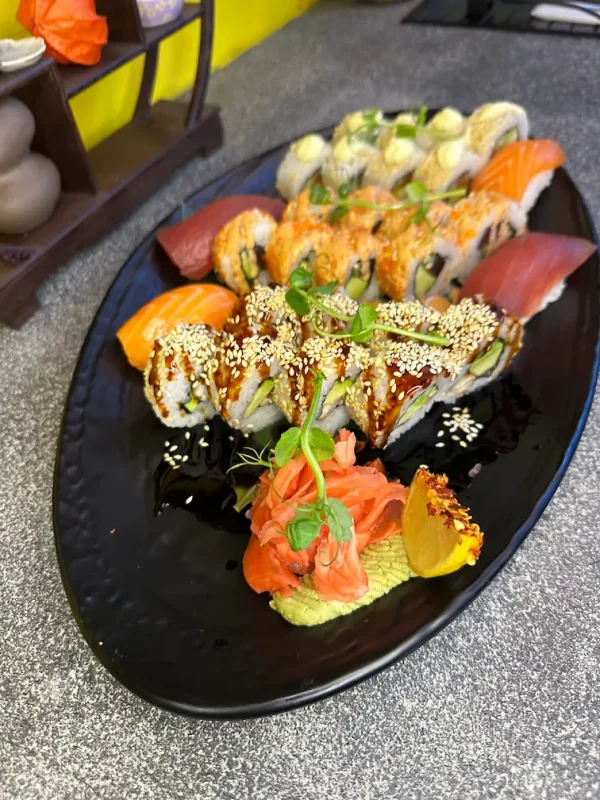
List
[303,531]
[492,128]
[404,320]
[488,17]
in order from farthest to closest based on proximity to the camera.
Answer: [488,17]
[492,128]
[404,320]
[303,531]

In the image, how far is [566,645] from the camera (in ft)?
3.25

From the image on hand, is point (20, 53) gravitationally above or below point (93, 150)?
above

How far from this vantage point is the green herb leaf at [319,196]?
157cm

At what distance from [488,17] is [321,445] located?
2507 mm

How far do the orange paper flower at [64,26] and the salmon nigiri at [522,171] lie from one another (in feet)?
3.41

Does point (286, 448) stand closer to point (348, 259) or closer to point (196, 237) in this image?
point (348, 259)

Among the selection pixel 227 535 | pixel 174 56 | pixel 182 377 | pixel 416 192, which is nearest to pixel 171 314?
pixel 182 377

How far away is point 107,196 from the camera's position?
1.76 meters

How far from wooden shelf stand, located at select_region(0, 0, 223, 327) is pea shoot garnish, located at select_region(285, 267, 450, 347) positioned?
73 centimetres

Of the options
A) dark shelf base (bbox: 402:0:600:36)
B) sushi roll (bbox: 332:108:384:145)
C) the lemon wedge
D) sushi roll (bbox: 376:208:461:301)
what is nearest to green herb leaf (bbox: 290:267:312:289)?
sushi roll (bbox: 376:208:461:301)

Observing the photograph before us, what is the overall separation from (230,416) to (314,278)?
39 centimetres

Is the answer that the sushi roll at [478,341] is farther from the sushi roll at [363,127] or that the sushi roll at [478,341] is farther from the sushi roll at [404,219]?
the sushi roll at [363,127]

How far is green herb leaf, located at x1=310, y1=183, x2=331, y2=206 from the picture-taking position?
5.15ft

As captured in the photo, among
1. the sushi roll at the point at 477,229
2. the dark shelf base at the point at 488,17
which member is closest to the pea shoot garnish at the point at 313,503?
the sushi roll at the point at 477,229
